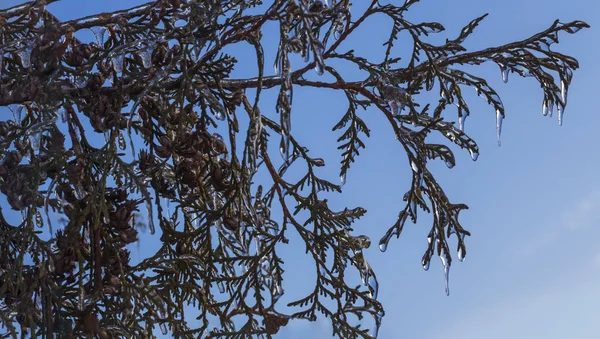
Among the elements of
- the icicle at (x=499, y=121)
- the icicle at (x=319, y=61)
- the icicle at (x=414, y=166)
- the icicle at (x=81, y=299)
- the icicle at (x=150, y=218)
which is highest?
the icicle at (x=499, y=121)

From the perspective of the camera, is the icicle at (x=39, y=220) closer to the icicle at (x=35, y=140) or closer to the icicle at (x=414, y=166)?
the icicle at (x=35, y=140)

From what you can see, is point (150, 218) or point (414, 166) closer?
point (150, 218)

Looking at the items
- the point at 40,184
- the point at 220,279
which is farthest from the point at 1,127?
the point at 220,279

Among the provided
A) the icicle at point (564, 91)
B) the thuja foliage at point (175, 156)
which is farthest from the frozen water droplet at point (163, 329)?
the icicle at point (564, 91)

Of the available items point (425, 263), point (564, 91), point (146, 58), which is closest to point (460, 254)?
point (425, 263)

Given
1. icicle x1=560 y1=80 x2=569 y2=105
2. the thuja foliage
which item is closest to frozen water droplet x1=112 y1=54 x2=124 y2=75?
the thuja foliage

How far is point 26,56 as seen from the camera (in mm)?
3361

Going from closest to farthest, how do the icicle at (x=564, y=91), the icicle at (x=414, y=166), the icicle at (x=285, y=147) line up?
the icicle at (x=285, y=147) < the icicle at (x=414, y=166) < the icicle at (x=564, y=91)

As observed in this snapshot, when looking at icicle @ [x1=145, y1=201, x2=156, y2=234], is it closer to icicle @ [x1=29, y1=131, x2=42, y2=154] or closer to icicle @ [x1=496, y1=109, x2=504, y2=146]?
icicle @ [x1=29, y1=131, x2=42, y2=154]

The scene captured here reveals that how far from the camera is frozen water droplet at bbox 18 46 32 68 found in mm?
3355

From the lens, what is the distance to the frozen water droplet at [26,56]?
11.0 feet

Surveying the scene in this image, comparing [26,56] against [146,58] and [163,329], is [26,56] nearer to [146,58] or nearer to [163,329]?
[146,58]

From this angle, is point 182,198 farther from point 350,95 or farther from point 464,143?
point 464,143

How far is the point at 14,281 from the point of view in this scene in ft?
11.6
